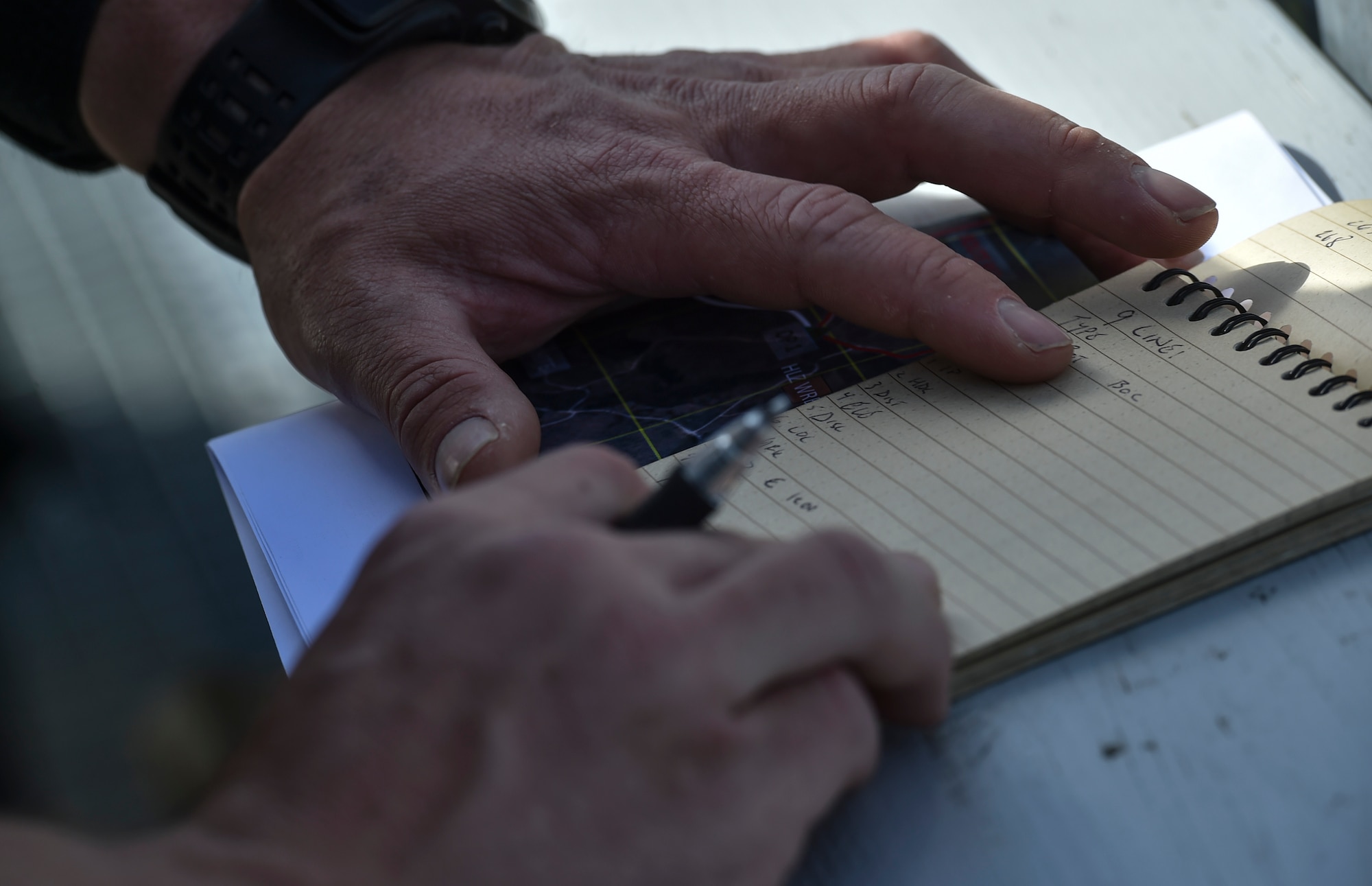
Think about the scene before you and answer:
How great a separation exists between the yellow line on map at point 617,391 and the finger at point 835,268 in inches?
2.4

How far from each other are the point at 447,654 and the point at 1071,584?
33 centimetres

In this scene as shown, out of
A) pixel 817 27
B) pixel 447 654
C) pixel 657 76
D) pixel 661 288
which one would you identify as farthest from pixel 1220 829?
pixel 817 27

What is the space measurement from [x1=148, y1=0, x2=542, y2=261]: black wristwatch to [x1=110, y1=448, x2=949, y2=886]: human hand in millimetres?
673


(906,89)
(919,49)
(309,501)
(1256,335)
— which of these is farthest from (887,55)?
(309,501)

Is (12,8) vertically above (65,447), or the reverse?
(12,8)

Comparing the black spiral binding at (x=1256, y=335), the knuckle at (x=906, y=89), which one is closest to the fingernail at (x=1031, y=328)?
the black spiral binding at (x=1256, y=335)

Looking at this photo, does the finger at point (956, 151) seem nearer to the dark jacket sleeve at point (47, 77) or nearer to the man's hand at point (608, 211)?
the man's hand at point (608, 211)

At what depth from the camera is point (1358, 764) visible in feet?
1.56

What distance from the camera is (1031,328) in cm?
66

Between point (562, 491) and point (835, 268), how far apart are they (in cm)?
38

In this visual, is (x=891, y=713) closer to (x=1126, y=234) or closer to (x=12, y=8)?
(x=1126, y=234)

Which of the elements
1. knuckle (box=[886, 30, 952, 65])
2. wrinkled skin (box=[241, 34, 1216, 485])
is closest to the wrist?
wrinkled skin (box=[241, 34, 1216, 485])

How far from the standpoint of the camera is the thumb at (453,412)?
677mm

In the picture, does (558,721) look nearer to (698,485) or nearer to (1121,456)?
(698,485)
